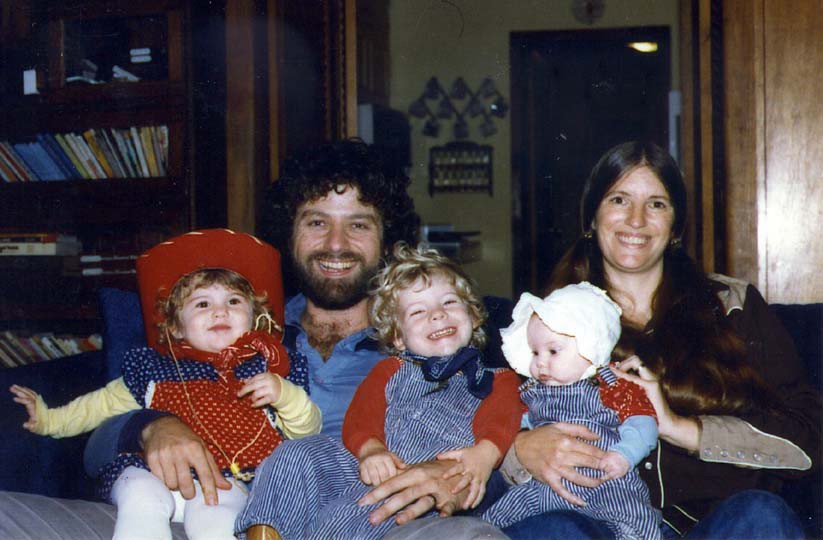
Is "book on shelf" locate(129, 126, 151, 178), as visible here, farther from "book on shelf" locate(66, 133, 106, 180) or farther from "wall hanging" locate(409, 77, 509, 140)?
"wall hanging" locate(409, 77, 509, 140)

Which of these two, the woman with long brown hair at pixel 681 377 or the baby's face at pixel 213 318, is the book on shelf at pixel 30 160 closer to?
the baby's face at pixel 213 318

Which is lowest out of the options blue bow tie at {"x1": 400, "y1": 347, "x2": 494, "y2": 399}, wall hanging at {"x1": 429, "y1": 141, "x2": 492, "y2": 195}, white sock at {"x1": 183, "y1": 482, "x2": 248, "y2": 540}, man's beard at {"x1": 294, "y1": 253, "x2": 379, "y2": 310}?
white sock at {"x1": 183, "y1": 482, "x2": 248, "y2": 540}

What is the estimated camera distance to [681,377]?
187 centimetres

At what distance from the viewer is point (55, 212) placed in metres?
3.68

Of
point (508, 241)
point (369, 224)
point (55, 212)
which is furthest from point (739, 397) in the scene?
point (508, 241)

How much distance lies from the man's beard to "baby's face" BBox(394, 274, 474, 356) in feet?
1.07

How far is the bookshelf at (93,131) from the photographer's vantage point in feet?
11.6

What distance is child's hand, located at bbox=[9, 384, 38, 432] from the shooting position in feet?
6.13

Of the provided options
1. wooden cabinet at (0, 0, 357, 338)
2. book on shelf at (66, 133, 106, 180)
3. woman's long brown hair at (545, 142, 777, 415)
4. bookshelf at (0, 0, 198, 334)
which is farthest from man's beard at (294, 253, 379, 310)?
book on shelf at (66, 133, 106, 180)

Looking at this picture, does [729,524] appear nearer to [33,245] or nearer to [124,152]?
[124,152]

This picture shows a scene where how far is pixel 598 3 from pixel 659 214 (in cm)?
426

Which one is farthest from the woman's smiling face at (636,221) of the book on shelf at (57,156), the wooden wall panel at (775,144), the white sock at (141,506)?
the book on shelf at (57,156)

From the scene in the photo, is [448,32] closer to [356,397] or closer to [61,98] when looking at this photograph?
[61,98]

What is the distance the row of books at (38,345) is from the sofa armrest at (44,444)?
1.61 meters
